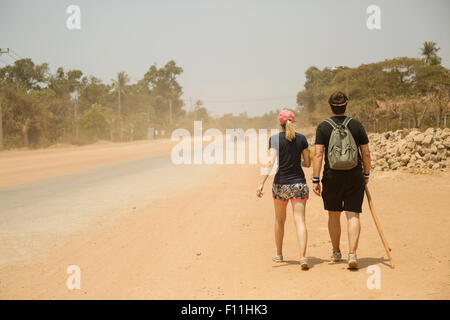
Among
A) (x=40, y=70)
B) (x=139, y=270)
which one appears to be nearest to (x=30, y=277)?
(x=139, y=270)

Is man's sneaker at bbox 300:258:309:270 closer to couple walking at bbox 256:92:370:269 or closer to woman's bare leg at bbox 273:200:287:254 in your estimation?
couple walking at bbox 256:92:370:269

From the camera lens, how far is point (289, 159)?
15.6ft

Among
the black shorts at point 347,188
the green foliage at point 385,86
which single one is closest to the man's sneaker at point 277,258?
the black shorts at point 347,188

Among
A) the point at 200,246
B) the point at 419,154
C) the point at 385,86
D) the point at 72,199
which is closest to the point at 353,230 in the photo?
the point at 200,246

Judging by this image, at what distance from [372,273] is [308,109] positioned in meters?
68.2

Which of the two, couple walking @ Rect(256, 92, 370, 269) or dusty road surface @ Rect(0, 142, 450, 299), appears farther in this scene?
couple walking @ Rect(256, 92, 370, 269)

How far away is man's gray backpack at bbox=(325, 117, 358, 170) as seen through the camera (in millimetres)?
4461

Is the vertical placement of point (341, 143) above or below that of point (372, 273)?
above

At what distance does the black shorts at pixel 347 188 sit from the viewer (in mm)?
4598

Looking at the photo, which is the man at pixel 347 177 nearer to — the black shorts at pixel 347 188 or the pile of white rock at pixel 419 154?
the black shorts at pixel 347 188

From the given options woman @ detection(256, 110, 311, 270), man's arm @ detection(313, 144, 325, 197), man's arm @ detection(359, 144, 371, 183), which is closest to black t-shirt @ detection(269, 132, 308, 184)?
woman @ detection(256, 110, 311, 270)

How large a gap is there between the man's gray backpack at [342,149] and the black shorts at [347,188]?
0.12 m
